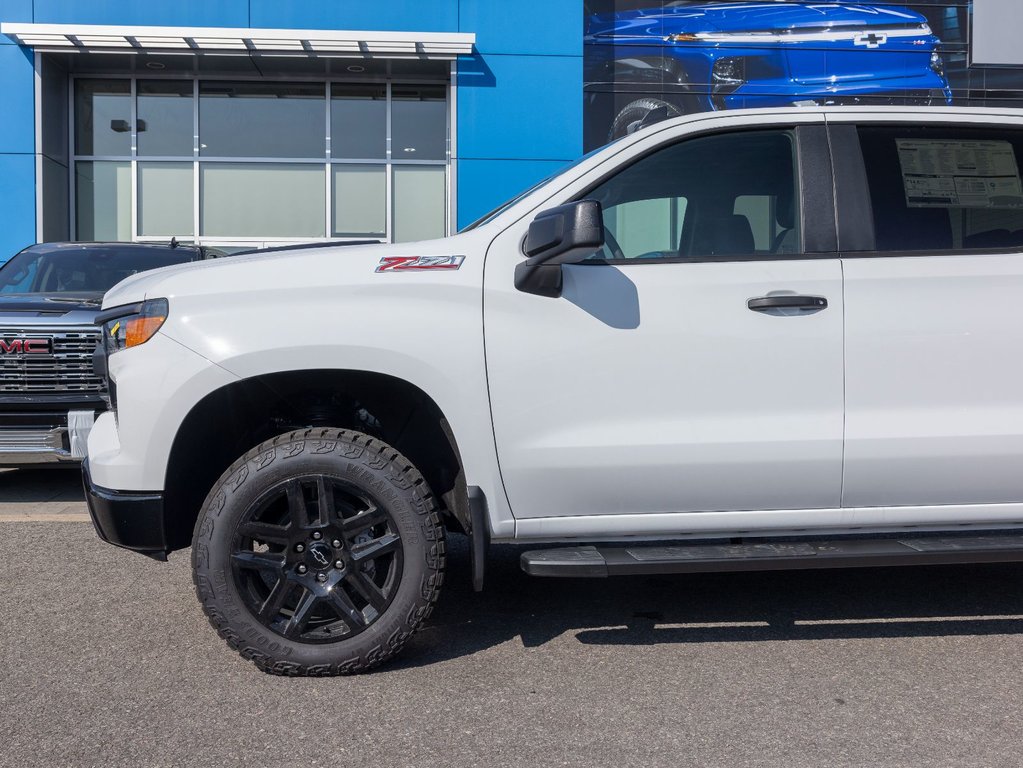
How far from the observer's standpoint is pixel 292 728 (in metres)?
2.95

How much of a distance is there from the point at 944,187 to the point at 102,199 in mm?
14668

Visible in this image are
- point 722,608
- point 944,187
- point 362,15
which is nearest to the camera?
point 944,187

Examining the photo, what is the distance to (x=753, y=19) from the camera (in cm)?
1484

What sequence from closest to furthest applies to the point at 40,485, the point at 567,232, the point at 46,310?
the point at 567,232 < the point at 46,310 < the point at 40,485

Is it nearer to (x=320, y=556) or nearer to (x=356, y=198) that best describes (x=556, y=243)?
(x=320, y=556)

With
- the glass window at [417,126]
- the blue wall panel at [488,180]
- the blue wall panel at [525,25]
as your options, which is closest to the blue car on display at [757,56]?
the blue wall panel at [525,25]

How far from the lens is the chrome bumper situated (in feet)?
18.2

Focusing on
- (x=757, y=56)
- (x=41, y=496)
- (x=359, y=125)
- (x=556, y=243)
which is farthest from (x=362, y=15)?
(x=556, y=243)

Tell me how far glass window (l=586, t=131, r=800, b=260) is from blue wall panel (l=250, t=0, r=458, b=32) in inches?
455

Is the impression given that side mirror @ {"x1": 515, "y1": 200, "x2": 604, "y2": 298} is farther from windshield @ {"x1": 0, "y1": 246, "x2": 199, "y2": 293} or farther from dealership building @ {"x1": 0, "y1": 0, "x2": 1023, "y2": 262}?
dealership building @ {"x1": 0, "y1": 0, "x2": 1023, "y2": 262}

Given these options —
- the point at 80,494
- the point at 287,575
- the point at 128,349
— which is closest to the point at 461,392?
the point at 287,575

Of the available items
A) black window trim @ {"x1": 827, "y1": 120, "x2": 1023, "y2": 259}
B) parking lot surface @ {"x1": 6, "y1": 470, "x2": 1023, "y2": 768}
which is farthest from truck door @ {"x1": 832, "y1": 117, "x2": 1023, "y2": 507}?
parking lot surface @ {"x1": 6, "y1": 470, "x2": 1023, "y2": 768}

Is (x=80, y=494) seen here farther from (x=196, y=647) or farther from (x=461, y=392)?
(x=461, y=392)

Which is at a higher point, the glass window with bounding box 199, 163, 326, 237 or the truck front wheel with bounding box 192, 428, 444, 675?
the glass window with bounding box 199, 163, 326, 237
